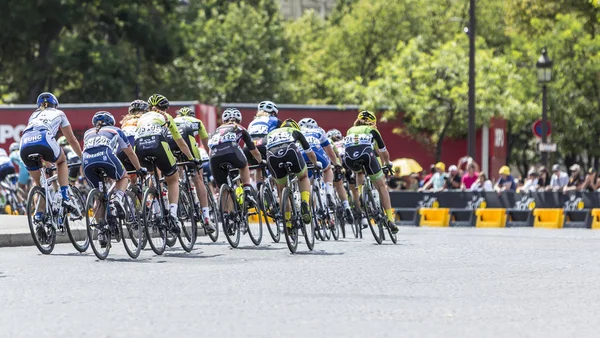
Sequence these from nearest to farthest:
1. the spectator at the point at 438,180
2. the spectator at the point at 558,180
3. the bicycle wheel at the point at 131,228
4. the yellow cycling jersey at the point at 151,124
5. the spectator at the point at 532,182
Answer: the bicycle wheel at the point at 131,228
the yellow cycling jersey at the point at 151,124
the spectator at the point at 558,180
the spectator at the point at 532,182
the spectator at the point at 438,180

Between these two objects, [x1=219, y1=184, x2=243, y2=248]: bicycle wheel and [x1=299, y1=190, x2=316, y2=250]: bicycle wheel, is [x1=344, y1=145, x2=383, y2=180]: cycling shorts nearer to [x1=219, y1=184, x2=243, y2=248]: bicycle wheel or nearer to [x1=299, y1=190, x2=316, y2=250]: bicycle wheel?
[x1=299, y1=190, x2=316, y2=250]: bicycle wheel

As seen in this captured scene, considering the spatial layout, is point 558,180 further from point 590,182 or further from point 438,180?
point 438,180

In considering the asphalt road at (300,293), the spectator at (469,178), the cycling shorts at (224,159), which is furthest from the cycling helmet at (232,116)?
the spectator at (469,178)

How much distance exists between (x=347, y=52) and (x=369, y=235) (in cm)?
4792

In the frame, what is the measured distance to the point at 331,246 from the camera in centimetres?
1805

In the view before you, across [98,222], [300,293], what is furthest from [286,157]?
[300,293]

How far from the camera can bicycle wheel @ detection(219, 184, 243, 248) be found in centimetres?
1697

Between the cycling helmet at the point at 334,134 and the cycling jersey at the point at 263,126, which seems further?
the cycling helmet at the point at 334,134

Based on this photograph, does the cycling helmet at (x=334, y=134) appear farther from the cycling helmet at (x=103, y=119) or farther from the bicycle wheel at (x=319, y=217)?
the cycling helmet at (x=103, y=119)

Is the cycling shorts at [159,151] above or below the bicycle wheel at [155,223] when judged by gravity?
above

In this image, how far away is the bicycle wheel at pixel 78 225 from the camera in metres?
15.7

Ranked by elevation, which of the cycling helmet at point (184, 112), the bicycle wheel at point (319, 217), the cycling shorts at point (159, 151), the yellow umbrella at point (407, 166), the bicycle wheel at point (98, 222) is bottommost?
the yellow umbrella at point (407, 166)

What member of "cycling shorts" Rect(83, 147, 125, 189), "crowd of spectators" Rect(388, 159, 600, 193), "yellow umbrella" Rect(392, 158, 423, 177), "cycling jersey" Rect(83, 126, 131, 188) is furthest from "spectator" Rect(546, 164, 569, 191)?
"cycling shorts" Rect(83, 147, 125, 189)

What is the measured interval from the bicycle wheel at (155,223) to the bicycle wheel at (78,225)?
0.66m
